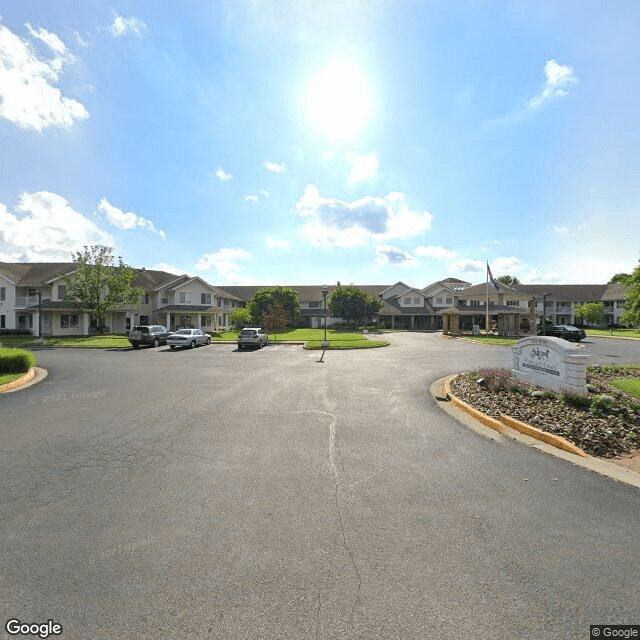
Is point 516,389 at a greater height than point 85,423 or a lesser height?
greater

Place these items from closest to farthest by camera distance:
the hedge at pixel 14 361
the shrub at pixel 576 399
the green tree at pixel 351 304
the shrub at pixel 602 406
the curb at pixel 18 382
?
the shrub at pixel 602 406, the shrub at pixel 576 399, the curb at pixel 18 382, the hedge at pixel 14 361, the green tree at pixel 351 304

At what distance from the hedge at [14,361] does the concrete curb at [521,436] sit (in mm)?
16093

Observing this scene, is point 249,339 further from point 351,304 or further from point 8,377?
point 351,304

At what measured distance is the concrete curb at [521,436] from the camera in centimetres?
482

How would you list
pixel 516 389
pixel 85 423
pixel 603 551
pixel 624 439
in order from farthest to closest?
pixel 516 389 → pixel 85 423 → pixel 624 439 → pixel 603 551

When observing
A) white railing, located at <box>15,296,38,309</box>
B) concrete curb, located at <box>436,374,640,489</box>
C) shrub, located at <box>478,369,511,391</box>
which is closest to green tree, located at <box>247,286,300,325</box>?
white railing, located at <box>15,296,38,309</box>

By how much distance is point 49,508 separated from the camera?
396cm

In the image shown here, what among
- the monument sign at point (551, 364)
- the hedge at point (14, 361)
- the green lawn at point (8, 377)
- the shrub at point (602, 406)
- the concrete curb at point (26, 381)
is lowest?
the concrete curb at point (26, 381)

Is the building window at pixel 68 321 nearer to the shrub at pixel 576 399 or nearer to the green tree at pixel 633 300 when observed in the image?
the shrub at pixel 576 399

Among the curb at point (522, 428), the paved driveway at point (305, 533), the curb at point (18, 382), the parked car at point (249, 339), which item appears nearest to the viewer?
the paved driveway at point (305, 533)

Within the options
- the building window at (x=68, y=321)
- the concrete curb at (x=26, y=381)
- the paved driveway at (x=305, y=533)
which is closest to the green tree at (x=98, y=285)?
the building window at (x=68, y=321)

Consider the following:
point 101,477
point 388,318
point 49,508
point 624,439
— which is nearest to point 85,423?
point 101,477

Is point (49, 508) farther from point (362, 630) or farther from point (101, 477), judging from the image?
point (362, 630)

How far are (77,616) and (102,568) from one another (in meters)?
0.51
